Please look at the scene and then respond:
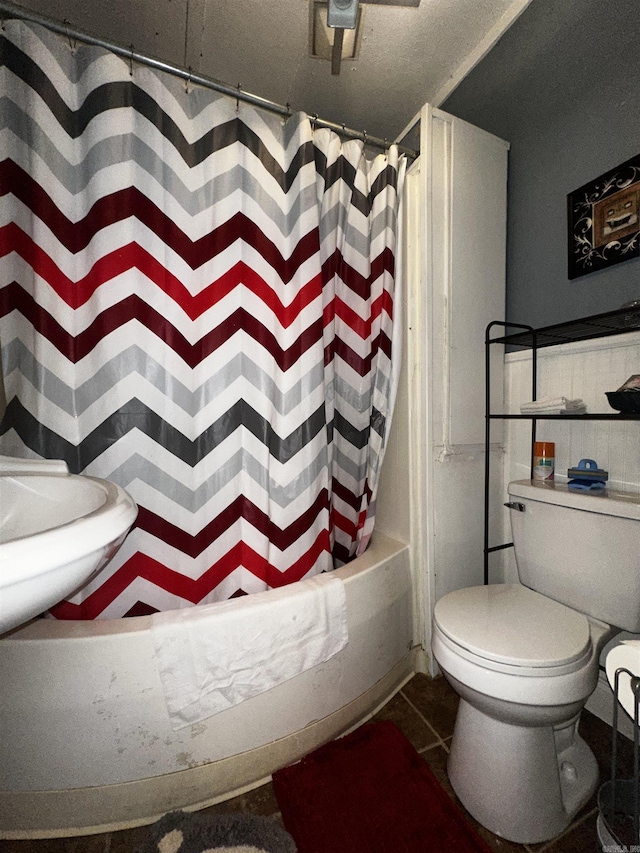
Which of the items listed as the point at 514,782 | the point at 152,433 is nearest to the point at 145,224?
the point at 152,433

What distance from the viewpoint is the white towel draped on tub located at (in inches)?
35.8

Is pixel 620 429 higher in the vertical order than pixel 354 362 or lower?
lower

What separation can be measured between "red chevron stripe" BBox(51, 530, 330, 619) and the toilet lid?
436 mm

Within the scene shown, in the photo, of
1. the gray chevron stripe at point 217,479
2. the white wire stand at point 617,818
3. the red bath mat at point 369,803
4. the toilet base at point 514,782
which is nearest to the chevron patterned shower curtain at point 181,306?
the gray chevron stripe at point 217,479

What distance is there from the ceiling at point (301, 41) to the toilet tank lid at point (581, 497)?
1437mm

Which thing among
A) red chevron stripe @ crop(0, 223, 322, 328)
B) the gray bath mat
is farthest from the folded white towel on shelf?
the gray bath mat

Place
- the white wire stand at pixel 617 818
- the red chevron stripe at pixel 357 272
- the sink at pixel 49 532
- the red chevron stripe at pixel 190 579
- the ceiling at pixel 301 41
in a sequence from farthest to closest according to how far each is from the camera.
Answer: the red chevron stripe at pixel 357 272
the ceiling at pixel 301 41
the red chevron stripe at pixel 190 579
the white wire stand at pixel 617 818
the sink at pixel 49 532

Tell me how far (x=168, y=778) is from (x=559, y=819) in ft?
3.11

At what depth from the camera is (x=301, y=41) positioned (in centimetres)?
123

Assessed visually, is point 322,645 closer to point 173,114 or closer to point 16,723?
point 16,723

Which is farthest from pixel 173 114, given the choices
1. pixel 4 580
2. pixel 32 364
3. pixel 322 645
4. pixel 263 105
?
pixel 322 645

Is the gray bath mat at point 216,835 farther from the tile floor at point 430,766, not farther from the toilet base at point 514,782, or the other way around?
the toilet base at point 514,782

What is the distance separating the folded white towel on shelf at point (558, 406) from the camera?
1.14 metres

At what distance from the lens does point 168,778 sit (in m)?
0.92
